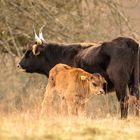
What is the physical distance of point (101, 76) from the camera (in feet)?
39.4

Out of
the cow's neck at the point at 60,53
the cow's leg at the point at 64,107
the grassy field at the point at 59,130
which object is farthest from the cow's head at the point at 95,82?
the grassy field at the point at 59,130

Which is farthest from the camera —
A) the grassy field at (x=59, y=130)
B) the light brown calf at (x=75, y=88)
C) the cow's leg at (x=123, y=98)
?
the cow's leg at (x=123, y=98)

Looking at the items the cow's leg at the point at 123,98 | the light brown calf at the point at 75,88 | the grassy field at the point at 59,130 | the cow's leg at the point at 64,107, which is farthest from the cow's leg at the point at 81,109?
the grassy field at the point at 59,130

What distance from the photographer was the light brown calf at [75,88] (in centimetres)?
1161

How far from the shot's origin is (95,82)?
11703mm

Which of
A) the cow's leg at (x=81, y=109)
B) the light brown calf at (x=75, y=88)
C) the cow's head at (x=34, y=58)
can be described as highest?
the cow's head at (x=34, y=58)

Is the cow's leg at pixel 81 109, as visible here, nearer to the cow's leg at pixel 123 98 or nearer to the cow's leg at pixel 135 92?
the cow's leg at pixel 123 98

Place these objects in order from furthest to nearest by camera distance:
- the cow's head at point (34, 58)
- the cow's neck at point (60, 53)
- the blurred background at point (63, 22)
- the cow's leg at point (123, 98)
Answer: the blurred background at point (63, 22)
the cow's head at point (34, 58)
the cow's neck at point (60, 53)
the cow's leg at point (123, 98)

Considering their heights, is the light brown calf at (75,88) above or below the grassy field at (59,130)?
above

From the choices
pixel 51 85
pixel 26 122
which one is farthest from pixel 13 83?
pixel 26 122

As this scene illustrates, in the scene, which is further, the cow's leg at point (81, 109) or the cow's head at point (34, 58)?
the cow's head at point (34, 58)

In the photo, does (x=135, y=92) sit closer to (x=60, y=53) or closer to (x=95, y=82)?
(x=95, y=82)

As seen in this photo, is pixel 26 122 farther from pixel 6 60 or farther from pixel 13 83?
pixel 13 83

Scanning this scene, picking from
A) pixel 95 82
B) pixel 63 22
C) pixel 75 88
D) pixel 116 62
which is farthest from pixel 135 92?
pixel 63 22
